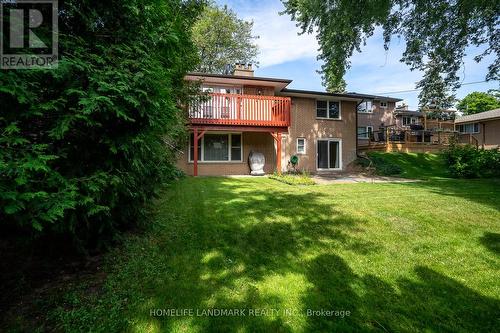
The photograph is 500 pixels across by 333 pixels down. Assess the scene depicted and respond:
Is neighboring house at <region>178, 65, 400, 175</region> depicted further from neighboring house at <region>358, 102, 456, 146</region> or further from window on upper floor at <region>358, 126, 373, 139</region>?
window on upper floor at <region>358, 126, 373, 139</region>

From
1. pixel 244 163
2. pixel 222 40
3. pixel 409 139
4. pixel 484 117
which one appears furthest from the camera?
pixel 222 40

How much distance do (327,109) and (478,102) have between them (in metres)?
51.5

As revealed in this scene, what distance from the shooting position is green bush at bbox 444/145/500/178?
42.1ft

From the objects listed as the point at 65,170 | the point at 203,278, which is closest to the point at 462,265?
the point at 203,278

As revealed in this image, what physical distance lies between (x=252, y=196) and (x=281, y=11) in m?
9.15

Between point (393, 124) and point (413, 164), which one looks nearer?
point (413, 164)

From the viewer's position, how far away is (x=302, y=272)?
365cm

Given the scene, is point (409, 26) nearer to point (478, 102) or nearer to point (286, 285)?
point (286, 285)

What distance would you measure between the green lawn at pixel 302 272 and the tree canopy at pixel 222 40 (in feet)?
88.9

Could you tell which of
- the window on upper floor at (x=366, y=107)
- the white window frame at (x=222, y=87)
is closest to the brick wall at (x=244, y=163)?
the white window frame at (x=222, y=87)

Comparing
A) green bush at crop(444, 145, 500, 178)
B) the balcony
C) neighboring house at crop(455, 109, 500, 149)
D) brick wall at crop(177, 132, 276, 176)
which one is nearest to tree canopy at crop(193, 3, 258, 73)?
brick wall at crop(177, 132, 276, 176)

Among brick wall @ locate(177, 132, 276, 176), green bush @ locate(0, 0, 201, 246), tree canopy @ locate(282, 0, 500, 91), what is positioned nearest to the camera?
green bush @ locate(0, 0, 201, 246)

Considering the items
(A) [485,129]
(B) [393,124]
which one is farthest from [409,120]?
(A) [485,129]

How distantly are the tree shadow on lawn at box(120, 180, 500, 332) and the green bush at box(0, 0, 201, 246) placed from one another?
122 centimetres
